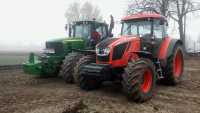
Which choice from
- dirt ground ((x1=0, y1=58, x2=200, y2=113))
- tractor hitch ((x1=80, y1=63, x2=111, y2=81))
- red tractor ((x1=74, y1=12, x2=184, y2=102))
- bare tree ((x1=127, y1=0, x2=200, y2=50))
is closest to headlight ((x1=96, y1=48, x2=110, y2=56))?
red tractor ((x1=74, y1=12, x2=184, y2=102))

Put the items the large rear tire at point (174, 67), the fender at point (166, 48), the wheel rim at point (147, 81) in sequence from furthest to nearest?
the large rear tire at point (174, 67), the fender at point (166, 48), the wheel rim at point (147, 81)

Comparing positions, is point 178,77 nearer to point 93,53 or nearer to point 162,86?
point 162,86

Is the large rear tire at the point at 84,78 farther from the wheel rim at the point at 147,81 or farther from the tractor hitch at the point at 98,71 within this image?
the wheel rim at the point at 147,81

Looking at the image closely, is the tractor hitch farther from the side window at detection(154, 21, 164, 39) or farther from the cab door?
the side window at detection(154, 21, 164, 39)

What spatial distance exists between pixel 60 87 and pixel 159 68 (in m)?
3.41

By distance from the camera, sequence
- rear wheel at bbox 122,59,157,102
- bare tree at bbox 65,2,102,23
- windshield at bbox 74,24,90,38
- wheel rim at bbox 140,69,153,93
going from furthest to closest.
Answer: bare tree at bbox 65,2,102,23 → windshield at bbox 74,24,90,38 → wheel rim at bbox 140,69,153,93 → rear wheel at bbox 122,59,157,102

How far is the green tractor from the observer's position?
36.6 feet

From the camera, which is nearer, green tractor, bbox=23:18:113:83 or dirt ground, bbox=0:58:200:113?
dirt ground, bbox=0:58:200:113

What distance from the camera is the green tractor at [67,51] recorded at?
11156 millimetres

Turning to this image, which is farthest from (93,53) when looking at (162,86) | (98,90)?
(162,86)

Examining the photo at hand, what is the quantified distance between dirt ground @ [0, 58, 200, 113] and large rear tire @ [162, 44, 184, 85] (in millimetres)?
267

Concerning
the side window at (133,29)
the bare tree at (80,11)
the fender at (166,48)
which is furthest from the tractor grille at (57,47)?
the bare tree at (80,11)

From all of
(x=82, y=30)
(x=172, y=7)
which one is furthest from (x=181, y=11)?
(x=82, y=30)

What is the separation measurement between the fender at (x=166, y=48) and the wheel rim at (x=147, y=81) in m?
1.41
